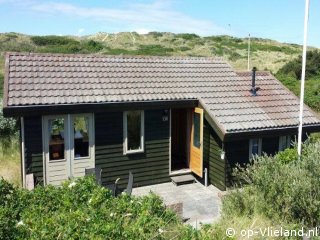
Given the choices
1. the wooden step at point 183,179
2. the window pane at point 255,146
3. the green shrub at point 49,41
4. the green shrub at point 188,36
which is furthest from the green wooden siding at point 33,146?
the green shrub at point 188,36

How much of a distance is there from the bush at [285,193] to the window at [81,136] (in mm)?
4958

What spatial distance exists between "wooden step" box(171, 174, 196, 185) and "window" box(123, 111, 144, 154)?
1618 millimetres

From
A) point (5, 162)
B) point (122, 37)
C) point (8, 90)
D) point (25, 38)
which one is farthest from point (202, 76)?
point (122, 37)

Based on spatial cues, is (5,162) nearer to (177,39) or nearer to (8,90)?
(8,90)

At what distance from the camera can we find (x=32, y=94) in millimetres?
10797

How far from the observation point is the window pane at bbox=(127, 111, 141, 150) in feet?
39.9

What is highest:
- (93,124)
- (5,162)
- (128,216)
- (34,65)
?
(34,65)

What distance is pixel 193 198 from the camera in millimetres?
11461

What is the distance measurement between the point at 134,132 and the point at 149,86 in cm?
170

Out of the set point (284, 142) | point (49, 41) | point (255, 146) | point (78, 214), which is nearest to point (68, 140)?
point (78, 214)

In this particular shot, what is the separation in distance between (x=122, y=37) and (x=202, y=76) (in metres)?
61.6

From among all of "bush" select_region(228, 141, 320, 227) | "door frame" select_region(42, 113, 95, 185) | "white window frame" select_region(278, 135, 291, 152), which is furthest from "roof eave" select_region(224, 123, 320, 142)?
"door frame" select_region(42, 113, 95, 185)

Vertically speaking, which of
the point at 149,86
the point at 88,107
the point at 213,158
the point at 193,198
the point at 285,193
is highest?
the point at 149,86

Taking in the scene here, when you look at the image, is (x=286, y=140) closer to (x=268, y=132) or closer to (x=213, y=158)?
(x=268, y=132)
